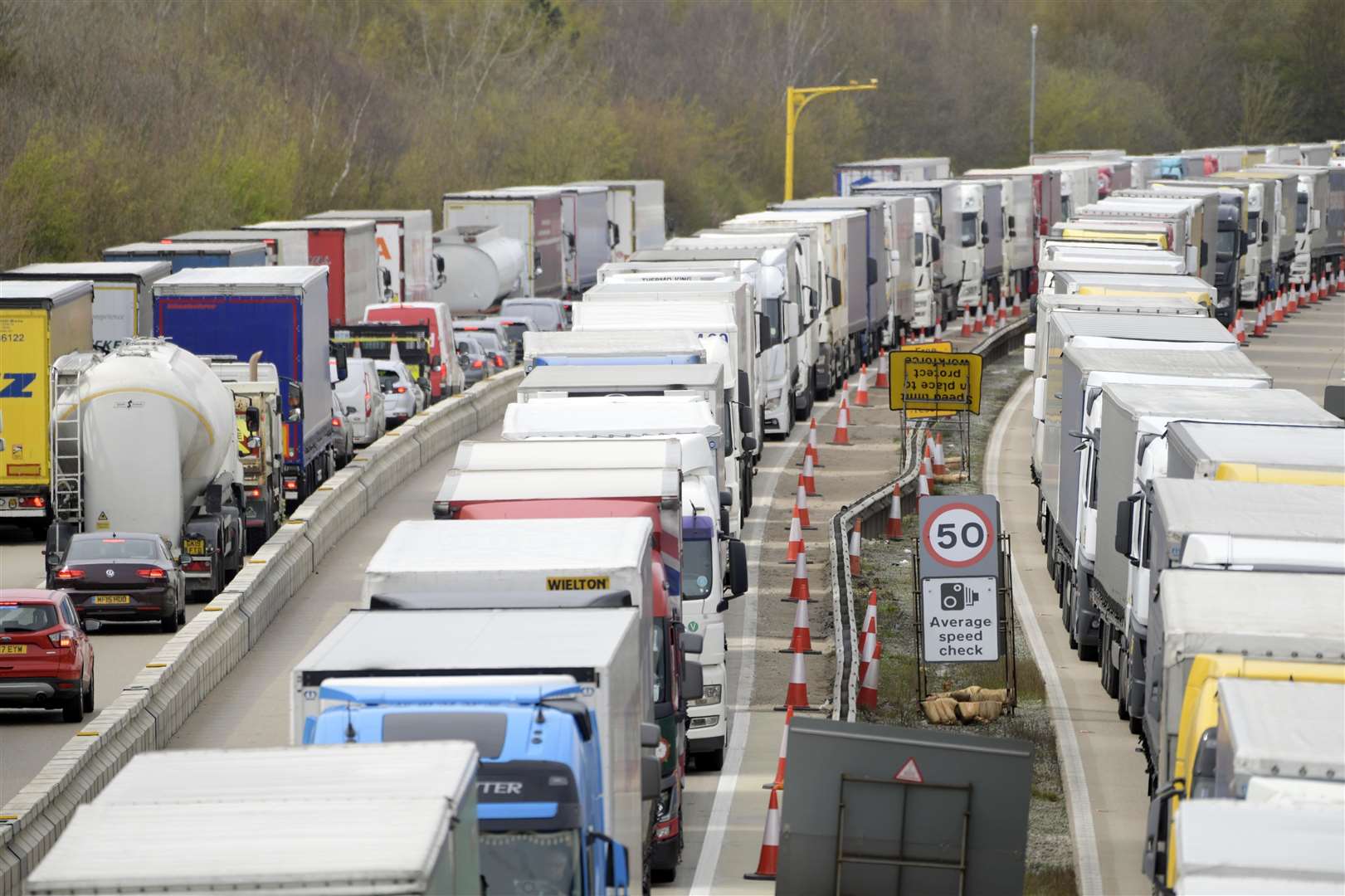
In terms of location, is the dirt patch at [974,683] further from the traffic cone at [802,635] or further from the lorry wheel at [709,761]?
the lorry wheel at [709,761]

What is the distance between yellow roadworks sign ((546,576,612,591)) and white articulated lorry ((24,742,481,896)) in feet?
12.7

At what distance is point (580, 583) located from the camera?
42.0 ft

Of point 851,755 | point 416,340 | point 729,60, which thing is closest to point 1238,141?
point 729,60

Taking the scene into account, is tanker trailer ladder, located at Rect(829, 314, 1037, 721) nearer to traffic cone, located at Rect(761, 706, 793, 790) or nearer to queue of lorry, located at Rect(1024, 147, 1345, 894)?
traffic cone, located at Rect(761, 706, 793, 790)

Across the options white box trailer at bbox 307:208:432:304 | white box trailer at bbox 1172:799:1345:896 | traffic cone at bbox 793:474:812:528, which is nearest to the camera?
white box trailer at bbox 1172:799:1345:896

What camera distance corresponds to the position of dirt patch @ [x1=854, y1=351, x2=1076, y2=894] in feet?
53.3

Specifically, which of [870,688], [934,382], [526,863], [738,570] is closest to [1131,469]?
[870,688]

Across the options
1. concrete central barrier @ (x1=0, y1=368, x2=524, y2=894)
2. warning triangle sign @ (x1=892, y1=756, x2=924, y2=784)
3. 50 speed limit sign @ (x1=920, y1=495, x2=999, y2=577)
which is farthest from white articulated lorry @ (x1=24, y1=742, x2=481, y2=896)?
50 speed limit sign @ (x1=920, y1=495, x2=999, y2=577)

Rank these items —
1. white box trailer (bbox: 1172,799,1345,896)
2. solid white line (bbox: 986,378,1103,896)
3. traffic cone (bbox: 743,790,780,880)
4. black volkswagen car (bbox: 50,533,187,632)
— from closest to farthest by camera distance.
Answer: white box trailer (bbox: 1172,799,1345,896)
traffic cone (bbox: 743,790,780,880)
solid white line (bbox: 986,378,1103,896)
black volkswagen car (bbox: 50,533,187,632)

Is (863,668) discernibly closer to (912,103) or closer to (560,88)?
(560,88)

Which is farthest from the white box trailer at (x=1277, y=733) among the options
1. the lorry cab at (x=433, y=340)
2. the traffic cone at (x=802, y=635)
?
the lorry cab at (x=433, y=340)

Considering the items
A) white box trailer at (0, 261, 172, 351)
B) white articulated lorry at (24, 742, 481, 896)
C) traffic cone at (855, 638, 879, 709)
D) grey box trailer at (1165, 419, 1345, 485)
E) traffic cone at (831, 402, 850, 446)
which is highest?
white box trailer at (0, 261, 172, 351)

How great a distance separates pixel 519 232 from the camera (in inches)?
2381

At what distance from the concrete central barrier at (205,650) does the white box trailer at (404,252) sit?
13.9 m
